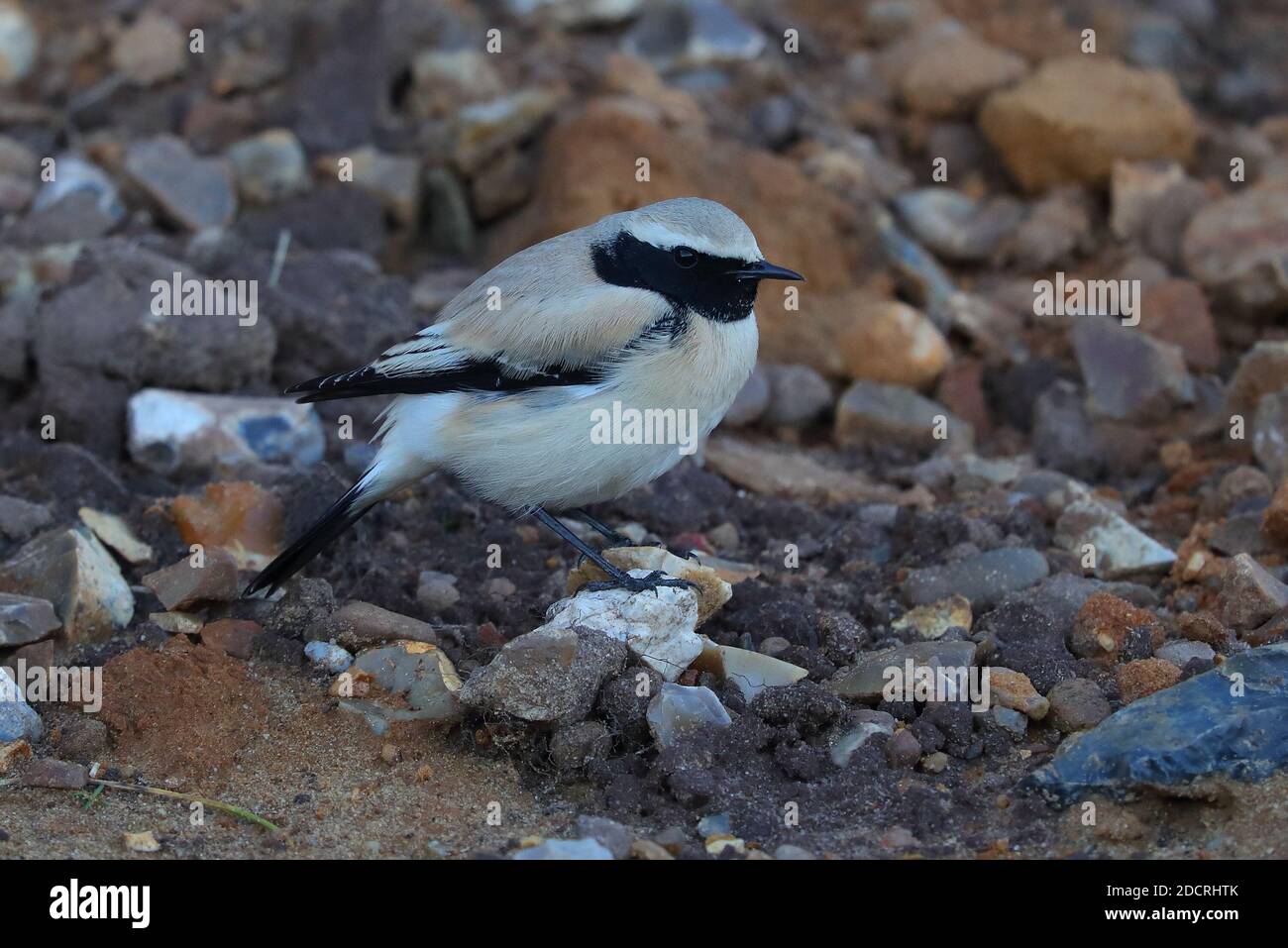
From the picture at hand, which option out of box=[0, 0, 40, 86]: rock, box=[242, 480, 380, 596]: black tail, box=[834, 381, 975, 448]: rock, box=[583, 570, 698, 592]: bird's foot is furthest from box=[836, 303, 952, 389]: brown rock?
box=[0, 0, 40, 86]: rock

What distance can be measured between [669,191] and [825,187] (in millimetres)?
1065

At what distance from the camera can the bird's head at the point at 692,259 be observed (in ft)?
18.1

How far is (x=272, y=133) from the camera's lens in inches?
364

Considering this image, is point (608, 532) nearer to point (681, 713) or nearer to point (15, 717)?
point (681, 713)

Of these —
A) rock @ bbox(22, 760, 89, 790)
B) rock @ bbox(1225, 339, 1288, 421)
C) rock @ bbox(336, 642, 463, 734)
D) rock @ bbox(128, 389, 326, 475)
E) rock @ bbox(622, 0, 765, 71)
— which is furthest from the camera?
rock @ bbox(622, 0, 765, 71)


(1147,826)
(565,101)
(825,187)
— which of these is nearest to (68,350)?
(565,101)

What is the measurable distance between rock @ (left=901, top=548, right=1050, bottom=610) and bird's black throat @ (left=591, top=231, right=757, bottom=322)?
1.32 m

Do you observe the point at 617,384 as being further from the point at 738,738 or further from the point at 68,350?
the point at 68,350

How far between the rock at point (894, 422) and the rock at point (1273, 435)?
1.54 m

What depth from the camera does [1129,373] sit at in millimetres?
7867

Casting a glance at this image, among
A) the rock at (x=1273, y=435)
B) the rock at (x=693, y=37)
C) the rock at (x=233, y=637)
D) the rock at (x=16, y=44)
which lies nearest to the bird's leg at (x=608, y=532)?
the rock at (x=233, y=637)

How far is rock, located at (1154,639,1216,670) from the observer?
5.16 metres

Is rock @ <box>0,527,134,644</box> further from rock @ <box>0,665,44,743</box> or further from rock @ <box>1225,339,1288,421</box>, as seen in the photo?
rock @ <box>1225,339,1288,421</box>

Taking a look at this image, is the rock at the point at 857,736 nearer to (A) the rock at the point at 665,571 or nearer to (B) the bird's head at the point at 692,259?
(A) the rock at the point at 665,571
